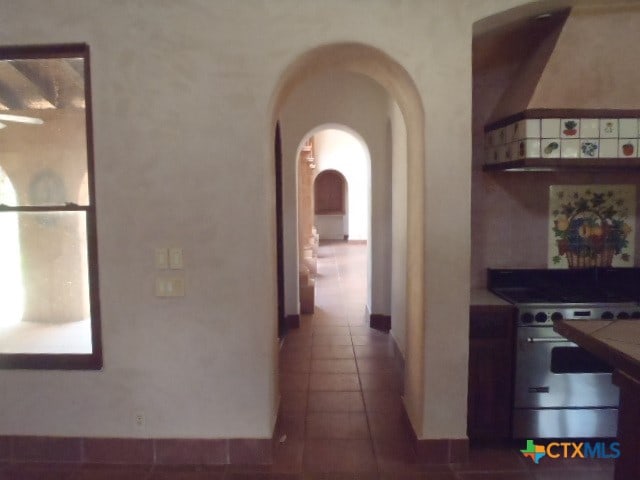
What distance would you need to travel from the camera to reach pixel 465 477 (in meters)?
2.80

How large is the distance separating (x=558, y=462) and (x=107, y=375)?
2793 millimetres

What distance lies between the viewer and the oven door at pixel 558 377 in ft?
9.94

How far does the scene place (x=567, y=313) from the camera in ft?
9.90

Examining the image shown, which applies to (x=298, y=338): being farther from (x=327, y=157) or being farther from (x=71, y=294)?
(x=327, y=157)

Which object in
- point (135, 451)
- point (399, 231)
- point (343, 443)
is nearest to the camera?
point (135, 451)

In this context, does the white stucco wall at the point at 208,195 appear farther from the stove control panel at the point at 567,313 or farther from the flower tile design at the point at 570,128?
the flower tile design at the point at 570,128

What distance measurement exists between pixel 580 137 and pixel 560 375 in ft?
4.81

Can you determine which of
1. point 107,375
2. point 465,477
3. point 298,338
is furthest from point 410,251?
point 298,338

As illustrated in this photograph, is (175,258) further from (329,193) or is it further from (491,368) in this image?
(329,193)

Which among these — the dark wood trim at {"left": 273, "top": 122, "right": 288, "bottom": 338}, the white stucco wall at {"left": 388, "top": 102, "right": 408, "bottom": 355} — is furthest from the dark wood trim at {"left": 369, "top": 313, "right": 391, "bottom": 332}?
the dark wood trim at {"left": 273, "top": 122, "right": 288, "bottom": 338}

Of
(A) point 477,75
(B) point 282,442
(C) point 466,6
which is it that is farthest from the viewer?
(A) point 477,75

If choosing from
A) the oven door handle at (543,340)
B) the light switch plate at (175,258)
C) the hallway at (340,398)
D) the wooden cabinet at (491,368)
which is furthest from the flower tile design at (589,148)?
the light switch plate at (175,258)

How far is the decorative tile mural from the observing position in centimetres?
358

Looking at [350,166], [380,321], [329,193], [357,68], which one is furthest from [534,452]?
[329,193]
